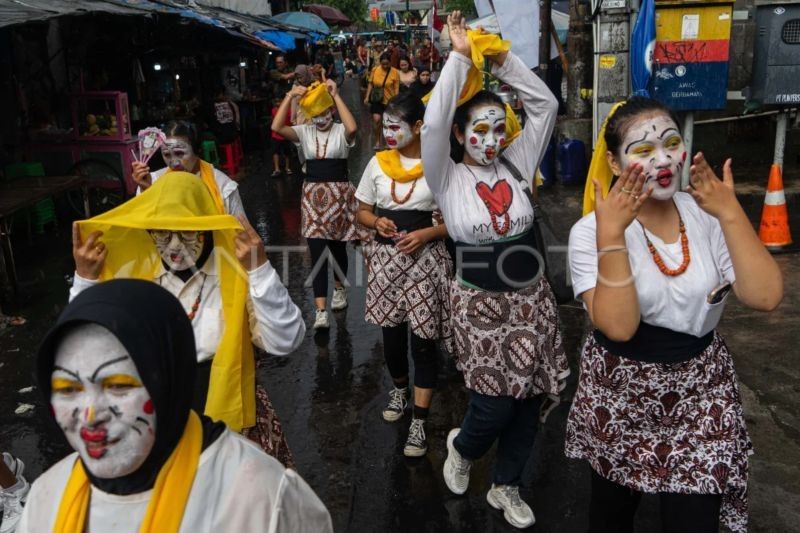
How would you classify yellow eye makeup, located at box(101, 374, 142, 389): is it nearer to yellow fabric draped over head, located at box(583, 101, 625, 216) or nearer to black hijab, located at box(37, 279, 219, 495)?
black hijab, located at box(37, 279, 219, 495)

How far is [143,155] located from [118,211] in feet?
7.97

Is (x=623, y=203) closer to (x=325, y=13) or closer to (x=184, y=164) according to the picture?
(x=184, y=164)

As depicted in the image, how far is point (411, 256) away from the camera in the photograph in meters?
4.09

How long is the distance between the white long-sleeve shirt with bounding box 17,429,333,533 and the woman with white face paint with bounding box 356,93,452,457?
2.37m

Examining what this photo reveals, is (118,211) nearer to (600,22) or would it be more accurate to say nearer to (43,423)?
(43,423)

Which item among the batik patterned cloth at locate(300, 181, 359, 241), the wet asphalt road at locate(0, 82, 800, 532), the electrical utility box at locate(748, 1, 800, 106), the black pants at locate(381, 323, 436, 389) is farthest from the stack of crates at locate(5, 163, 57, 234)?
the electrical utility box at locate(748, 1, 800, 106)

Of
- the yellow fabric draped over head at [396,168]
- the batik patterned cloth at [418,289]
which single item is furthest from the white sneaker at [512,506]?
the yellow fabric draped over head at [396,168]

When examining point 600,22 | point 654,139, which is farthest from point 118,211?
point 600,22

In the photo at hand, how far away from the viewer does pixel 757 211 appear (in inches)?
316

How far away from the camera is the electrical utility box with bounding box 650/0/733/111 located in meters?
7.62

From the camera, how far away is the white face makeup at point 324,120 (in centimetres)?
557

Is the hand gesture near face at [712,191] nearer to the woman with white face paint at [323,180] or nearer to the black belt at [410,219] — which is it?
the black belt at [410,219]

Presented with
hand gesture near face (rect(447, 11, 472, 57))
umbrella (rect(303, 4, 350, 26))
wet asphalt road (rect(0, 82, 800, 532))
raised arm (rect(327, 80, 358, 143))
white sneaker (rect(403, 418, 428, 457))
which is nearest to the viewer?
hand gesture near face (rect(447, 11, 472, 57))

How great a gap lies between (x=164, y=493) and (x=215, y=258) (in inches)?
48.4
